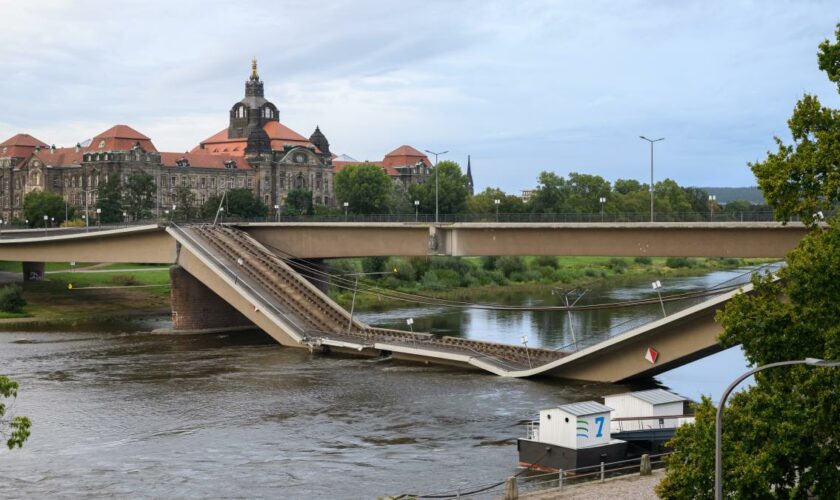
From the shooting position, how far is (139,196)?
168m

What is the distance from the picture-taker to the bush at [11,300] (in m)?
94.2

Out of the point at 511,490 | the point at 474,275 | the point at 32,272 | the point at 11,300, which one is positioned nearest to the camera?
the point at 511,490

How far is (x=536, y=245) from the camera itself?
226ft

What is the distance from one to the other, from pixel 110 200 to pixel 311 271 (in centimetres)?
8715

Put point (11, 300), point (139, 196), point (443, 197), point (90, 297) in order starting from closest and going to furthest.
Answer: point (11, 300)
point (90, 297)
point (139, 196)
point (443, 197)

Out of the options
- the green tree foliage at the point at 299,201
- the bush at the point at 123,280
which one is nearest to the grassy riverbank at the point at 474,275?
the bush at the point at 123,280

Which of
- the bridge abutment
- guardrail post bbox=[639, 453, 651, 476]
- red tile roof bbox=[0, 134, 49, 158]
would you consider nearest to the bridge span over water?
the bridge abutment

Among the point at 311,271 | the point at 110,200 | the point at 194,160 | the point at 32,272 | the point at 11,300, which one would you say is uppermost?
the point at 194,160

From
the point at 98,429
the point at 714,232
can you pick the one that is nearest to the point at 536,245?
the point at 714,232

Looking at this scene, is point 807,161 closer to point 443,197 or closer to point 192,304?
point 192,304

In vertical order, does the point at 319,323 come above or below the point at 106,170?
below

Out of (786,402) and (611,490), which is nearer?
(786,402)

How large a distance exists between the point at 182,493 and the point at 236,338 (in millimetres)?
43375

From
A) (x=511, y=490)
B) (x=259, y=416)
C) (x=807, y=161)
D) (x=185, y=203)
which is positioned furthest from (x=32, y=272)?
(x=807, y=161)
